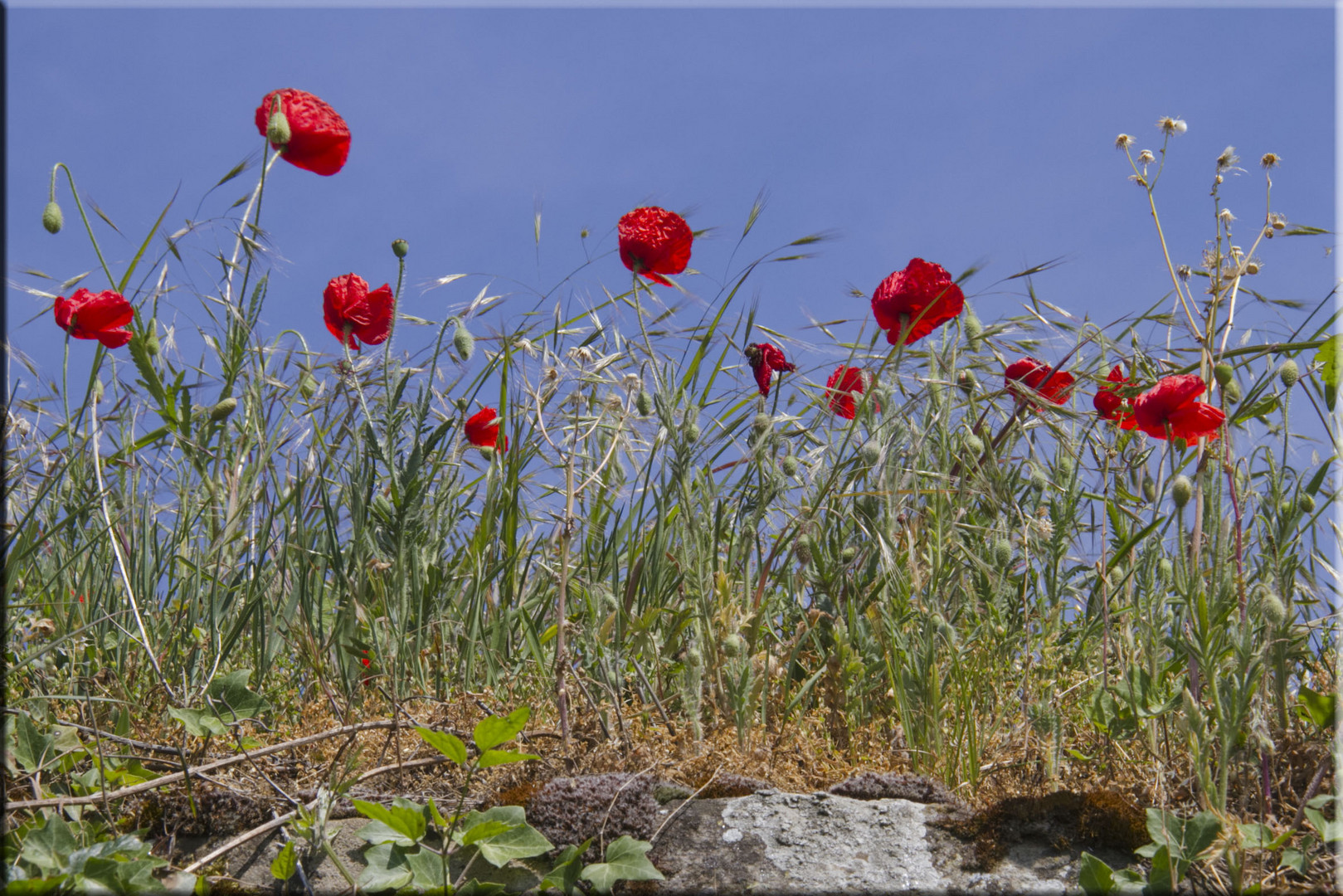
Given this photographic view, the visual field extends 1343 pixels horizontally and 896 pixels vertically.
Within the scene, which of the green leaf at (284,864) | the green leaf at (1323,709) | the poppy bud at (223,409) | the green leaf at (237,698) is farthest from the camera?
the poppy bud at (223,409)

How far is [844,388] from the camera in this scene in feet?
8.16

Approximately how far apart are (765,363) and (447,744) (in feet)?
4.20

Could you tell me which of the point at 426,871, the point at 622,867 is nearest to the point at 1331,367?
the point at 622,867

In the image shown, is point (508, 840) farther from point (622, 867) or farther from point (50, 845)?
point (50, 845)

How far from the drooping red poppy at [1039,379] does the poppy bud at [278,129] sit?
5.67 feet

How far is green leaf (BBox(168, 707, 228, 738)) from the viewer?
67.1 inches

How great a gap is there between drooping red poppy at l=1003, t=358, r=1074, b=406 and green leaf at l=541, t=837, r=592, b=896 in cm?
146

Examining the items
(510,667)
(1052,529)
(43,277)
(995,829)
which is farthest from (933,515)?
(43,277)

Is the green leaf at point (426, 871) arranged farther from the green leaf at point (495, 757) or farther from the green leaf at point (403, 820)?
the green leaf at point (495, 757)

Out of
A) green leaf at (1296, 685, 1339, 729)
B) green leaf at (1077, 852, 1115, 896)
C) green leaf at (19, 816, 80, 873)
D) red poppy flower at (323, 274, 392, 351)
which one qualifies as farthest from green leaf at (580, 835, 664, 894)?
red poppy flower at (323, 274, 392, 351)

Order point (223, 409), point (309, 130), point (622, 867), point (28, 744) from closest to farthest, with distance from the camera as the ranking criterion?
point (622, 867), point (28, 744), point (223, 409), point (309, 130)

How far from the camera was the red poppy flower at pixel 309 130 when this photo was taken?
84.6 inches

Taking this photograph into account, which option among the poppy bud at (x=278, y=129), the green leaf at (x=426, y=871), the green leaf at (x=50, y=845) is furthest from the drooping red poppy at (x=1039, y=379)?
the green leaf at (x=50, y=845)

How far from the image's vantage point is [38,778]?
1689mm
